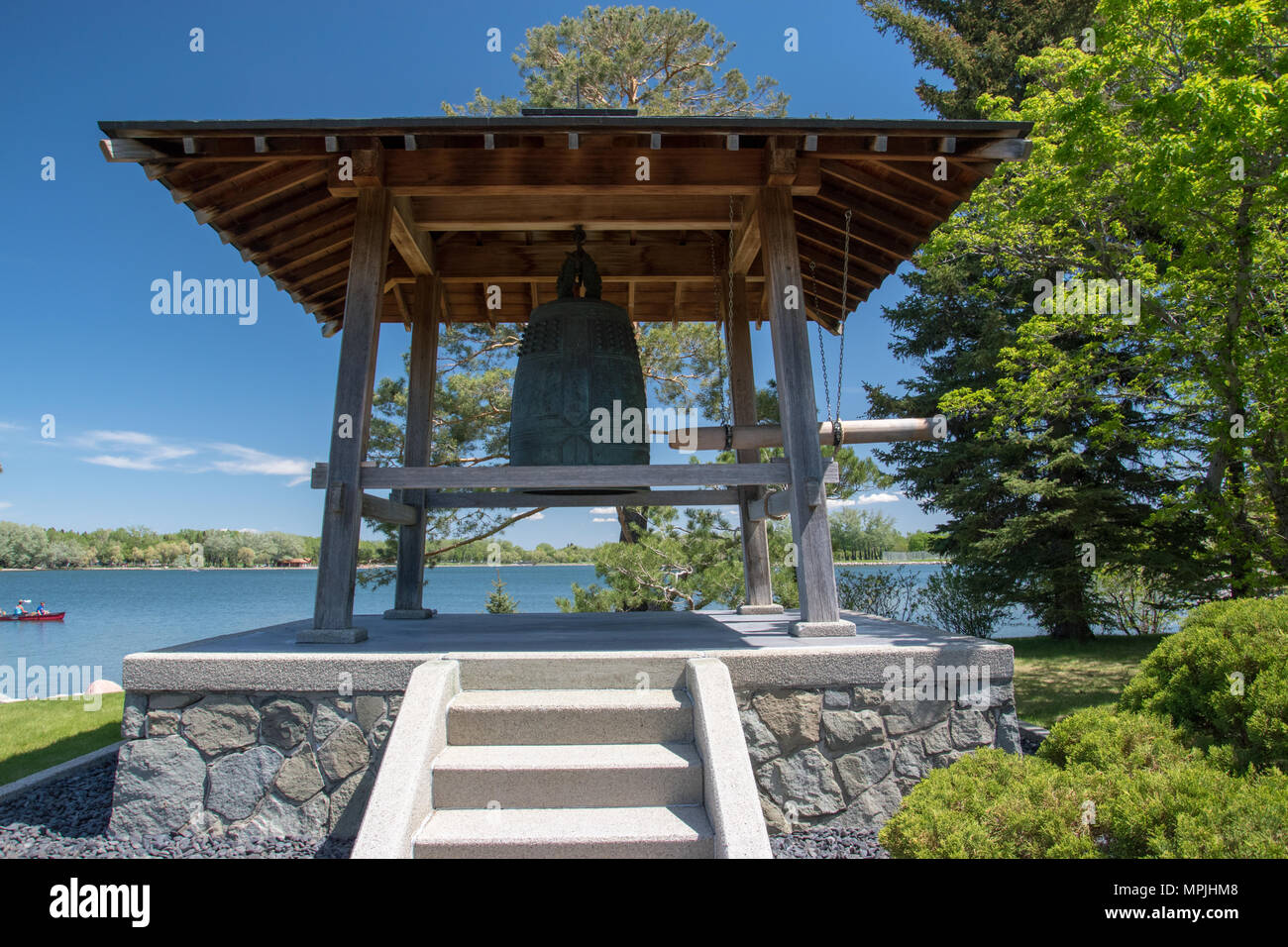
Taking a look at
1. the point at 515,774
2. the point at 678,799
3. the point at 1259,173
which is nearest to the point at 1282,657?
the point at 678,799

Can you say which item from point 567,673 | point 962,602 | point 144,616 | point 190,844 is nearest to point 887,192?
point 567,673

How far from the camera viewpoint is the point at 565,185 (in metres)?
4.90

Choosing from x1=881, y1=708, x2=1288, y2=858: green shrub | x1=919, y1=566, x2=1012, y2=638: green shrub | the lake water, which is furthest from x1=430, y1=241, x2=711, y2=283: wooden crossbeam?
x1=919, y1=566, x2=1012, y2=638: green shrub

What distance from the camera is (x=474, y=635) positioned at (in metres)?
4.98

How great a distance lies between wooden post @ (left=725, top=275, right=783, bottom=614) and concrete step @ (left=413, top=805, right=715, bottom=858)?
3732mm

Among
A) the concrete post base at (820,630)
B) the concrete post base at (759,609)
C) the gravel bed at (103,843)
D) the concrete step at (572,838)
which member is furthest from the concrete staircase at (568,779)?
the concrete post base at (759,609)

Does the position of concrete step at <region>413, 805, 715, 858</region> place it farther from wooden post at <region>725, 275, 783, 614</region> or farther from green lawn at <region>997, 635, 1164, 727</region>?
green lawn at <region>997, 635, 1164, 727</region>

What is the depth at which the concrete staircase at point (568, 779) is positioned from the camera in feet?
9.43

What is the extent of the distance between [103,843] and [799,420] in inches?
167

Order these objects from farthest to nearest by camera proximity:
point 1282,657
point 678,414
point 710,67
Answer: point 710,67
point 678,414
point 1282,657

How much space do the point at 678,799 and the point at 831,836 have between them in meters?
1.04

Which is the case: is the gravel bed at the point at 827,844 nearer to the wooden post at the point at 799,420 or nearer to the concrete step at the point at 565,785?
the concrete step at the point at 565,785
